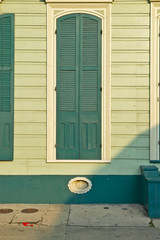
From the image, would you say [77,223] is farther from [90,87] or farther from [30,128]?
[90,87]

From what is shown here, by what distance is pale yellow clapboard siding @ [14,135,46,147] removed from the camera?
7.91 metres

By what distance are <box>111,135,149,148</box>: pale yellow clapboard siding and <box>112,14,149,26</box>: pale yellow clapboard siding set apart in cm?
268

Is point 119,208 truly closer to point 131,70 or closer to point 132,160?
point 132,160

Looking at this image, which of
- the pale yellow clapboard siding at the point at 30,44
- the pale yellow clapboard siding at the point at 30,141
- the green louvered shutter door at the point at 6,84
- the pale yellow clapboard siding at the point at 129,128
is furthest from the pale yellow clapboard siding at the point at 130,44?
the pale yellow clapboard siding at the point at 30,141

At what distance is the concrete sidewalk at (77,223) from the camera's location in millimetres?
5926

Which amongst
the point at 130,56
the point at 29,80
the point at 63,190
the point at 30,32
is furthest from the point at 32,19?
the point at 63,190

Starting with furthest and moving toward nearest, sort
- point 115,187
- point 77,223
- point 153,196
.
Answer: point 115,187
point 153,196
point 77,223

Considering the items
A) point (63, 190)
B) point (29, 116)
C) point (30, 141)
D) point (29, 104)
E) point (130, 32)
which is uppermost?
point (130, 32)

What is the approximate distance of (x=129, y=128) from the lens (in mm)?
7887

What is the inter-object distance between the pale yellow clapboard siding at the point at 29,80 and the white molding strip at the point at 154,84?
258cm

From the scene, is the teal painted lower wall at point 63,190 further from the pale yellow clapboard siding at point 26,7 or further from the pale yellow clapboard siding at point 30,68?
the pale yellow clapboard siding at point 26,7

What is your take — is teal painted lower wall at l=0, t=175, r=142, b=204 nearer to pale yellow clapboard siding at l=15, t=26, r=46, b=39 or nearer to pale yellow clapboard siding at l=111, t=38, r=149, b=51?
pale yellow clapboard siding at l=111, t=38, r=149, b=51

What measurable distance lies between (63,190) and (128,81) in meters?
2.99

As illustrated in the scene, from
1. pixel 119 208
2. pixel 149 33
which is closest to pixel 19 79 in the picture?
pixel 149 33
